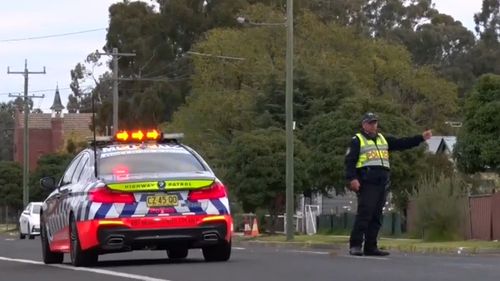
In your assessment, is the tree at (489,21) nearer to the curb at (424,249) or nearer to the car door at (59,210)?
the curb at (424,249)

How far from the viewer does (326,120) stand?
135 ft

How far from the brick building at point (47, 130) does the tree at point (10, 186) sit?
20.8 metres

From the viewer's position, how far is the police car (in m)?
13.9

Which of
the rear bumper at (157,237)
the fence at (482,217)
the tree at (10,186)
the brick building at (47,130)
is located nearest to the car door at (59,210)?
the rear bumper at (157,237)

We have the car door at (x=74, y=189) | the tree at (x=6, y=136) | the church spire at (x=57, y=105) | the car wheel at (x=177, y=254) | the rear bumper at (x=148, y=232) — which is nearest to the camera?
the rear bumper at (x=148, y=232)

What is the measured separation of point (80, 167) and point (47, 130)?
3444 inches

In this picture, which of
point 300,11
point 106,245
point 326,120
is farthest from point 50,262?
point 300,11

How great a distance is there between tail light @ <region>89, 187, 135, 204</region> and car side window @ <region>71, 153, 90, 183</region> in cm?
135

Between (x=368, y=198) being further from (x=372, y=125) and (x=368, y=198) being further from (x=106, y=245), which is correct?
(x=106, y=245)

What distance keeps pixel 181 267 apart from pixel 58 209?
9.52 ft

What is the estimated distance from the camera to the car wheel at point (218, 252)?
14680 mm

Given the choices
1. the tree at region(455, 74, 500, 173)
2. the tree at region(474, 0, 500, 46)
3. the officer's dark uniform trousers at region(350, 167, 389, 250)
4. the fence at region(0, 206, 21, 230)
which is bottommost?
the fence at region(0, 206, 21, 230)

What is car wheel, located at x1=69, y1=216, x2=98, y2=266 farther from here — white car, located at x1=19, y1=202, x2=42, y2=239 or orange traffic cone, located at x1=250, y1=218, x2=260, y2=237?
white car, located at x1=19, y1=202, x2=42, y2=239

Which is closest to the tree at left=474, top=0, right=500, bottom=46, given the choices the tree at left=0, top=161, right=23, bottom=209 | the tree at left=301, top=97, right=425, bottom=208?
the tree at left=0, top=161, right=23, bottom=209
